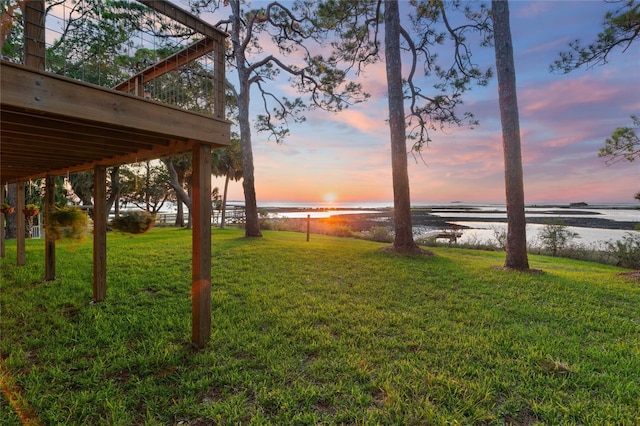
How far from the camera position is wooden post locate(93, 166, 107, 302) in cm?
407

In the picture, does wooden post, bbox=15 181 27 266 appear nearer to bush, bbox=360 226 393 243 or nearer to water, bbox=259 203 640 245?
water, bbox=259 203 640 245

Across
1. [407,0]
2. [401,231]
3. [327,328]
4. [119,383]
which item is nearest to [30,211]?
[119,383]

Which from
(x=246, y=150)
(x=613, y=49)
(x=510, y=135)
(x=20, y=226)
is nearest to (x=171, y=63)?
(x=20, y=226)

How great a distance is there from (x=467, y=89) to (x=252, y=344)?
10.4m

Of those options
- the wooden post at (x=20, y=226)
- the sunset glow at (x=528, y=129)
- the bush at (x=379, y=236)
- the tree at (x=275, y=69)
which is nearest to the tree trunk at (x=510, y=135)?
the sunset glow at (x=528, y=129)

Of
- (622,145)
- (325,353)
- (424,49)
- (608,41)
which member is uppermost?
(424,49)

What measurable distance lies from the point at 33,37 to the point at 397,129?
743 cm

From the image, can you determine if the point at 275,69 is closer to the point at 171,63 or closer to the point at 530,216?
the point at 171,63

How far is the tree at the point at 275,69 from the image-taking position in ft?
36.5

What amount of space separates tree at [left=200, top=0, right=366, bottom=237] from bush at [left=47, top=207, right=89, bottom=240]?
729 cm

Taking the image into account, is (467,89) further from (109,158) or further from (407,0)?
(109,158)

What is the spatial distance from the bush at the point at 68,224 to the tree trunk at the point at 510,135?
790 cm

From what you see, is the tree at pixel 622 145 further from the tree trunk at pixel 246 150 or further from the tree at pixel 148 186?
the tree at pixel 148 186

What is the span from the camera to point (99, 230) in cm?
407
